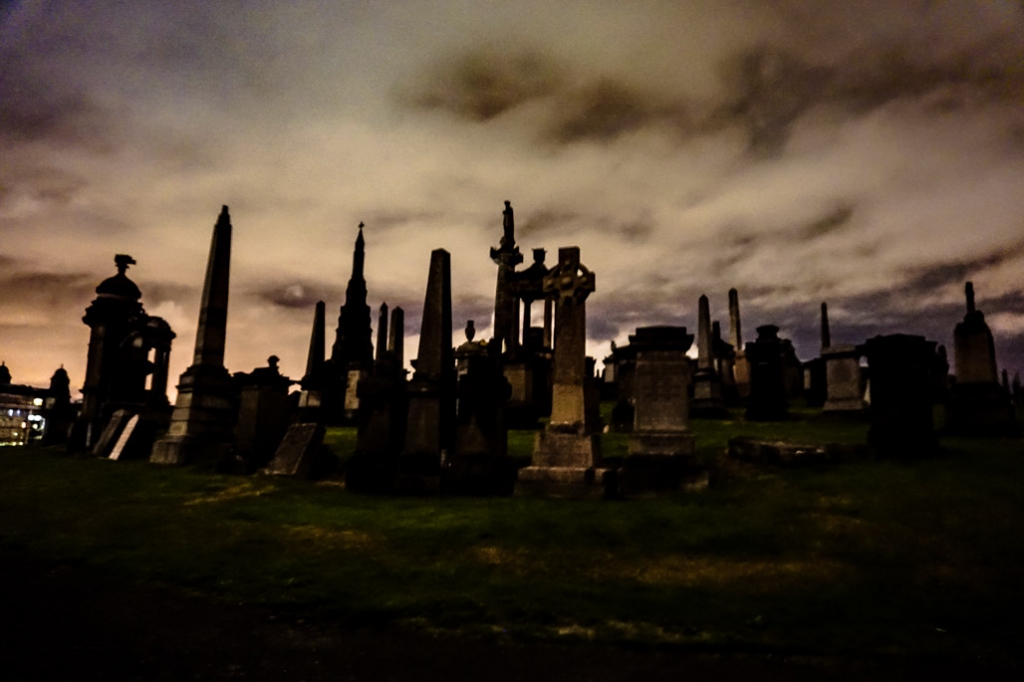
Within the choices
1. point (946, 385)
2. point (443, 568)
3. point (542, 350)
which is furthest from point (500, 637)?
point (946, 385)

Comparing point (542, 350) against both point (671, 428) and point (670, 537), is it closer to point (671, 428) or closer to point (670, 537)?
point (671, 428)

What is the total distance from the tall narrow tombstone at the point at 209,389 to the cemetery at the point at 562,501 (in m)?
0.05

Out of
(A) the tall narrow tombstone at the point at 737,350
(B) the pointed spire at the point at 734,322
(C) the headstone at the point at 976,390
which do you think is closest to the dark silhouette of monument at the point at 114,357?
(C) the headstone at the point at 976,390

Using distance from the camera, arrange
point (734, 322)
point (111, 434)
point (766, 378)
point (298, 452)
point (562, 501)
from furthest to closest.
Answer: point (734, 322) → point (766, 378) → point (111, 434) → point (298, 452) → point (562, 501)

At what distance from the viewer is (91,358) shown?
15.5 metres

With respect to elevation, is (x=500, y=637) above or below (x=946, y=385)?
below

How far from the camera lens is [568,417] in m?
8.59

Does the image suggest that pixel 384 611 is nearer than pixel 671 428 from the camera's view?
Yes

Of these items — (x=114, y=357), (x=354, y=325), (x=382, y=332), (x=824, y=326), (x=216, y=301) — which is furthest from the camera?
(x=824, y=326)

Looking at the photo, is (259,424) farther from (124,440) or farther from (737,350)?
(737,350)

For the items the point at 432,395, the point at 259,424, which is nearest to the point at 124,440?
the point at 259,424

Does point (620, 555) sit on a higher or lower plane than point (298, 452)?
lower

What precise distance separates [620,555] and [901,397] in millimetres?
6981

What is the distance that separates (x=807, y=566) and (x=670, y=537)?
1336 millimetres
